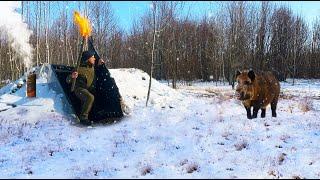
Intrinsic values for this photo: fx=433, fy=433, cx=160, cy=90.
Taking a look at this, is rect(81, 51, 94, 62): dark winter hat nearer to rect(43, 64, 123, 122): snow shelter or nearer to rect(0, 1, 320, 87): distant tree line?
rect(43, 64, 123, 122): snow shelter

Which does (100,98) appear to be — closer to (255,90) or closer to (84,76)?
(84,76)

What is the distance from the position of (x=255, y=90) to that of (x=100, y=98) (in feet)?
16.1

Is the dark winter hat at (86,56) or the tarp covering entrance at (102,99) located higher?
the dark winter hat at (86,56)

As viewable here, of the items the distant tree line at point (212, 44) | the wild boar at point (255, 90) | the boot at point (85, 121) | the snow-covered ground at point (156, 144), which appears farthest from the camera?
the distant tree line at point (212, 44)

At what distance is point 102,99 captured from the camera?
44.2ft

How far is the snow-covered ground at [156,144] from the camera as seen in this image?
23.8 feet

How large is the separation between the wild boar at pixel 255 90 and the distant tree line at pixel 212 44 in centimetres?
2852

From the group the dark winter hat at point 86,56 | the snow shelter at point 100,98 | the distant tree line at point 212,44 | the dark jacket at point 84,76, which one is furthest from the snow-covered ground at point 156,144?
the distant tree line at point 212,44

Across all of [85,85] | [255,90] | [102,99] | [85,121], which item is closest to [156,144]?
[255,90]

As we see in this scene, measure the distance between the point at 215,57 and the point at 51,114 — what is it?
3551cm

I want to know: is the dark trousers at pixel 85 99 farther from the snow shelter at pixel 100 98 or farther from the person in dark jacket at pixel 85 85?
the snow shelter at pixel 100 98

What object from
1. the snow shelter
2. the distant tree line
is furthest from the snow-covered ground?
the distant tree line

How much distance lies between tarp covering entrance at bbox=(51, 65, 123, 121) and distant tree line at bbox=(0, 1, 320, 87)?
26.1m

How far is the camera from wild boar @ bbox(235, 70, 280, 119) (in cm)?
1091
